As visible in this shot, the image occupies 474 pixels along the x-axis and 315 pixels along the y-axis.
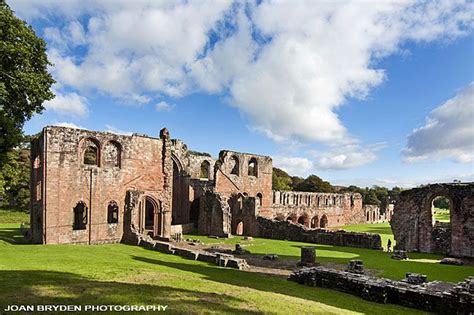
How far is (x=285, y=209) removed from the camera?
156 feet

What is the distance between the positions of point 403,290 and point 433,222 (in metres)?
15.8

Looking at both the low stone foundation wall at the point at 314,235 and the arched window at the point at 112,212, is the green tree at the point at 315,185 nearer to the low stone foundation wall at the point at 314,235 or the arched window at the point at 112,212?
the low stone foundation wall at the point at 314,235

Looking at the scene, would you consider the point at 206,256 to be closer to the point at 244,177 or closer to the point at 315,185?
the point at 244,177

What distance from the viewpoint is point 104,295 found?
903 centimetres

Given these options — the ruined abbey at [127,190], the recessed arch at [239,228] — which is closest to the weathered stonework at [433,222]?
the ruined abbey at [127,190]

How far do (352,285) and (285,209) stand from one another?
34.8 m

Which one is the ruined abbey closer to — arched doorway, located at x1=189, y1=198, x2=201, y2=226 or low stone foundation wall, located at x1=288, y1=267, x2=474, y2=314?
arched doorway, located at x1=189, y1=198, x2=201, y2=226

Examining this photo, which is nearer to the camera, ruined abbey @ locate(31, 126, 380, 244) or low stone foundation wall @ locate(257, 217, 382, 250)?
ruined abbey @ locate(31, 126, 380, 244)

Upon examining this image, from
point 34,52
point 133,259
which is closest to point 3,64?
point 34,52

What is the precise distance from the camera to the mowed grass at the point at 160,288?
28.8 feet

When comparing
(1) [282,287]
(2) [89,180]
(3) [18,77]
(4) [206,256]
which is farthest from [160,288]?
(2) [89,180]

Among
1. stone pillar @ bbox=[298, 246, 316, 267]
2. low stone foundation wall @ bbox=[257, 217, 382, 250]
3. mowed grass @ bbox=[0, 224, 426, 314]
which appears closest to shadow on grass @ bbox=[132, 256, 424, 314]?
mowed grass @ bbox=[0, 224, 426, 314]

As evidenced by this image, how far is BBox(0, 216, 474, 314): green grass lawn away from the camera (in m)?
8.87

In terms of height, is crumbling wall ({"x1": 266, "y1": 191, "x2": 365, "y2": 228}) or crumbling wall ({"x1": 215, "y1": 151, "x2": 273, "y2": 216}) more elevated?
crumbling wall ({"x1": 215, "y1": 151, "x2": 273, "y2": 216})
